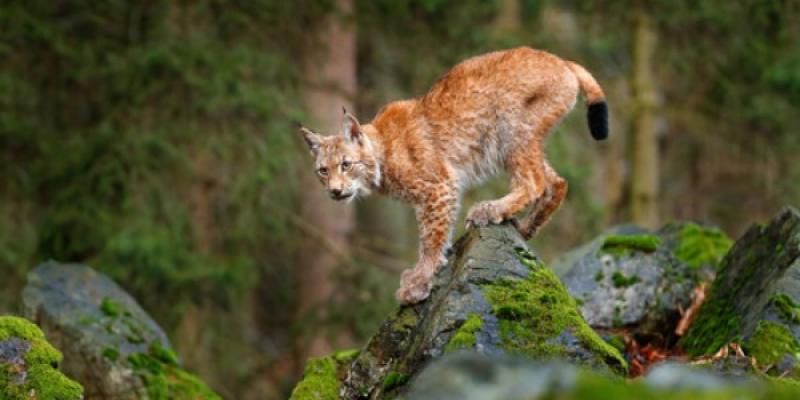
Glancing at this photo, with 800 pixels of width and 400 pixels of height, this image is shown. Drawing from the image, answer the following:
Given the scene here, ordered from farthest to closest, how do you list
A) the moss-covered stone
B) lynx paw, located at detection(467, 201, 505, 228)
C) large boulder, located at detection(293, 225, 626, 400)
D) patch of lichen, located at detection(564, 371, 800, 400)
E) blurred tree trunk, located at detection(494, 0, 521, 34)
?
blurred tree trunk, located at detection(494, 0, 521, 34), lynx paw, located at detection(467, 201, 505, 228), the moss-covered stone, large boulder, located at detection(293, 225, 626, 400), patch of lichen, located at detection(564, 371, 800, 400)

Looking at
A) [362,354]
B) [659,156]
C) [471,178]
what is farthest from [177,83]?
[659,156]

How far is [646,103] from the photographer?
1580 cm

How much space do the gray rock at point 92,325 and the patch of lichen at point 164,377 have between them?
5cm

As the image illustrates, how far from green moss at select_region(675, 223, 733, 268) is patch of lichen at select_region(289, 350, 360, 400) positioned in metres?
2.89

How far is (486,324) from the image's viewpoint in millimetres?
5879

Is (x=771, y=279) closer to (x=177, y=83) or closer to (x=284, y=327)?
(x=177, y=83)

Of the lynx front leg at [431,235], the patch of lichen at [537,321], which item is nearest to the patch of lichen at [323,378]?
the lynx front leg at [431,235]

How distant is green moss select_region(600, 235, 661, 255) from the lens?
8422mm

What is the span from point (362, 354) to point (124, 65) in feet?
22.3

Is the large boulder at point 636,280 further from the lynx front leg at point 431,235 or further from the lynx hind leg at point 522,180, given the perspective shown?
the lynx front leg at point 431,235

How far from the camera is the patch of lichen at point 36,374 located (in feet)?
21.4

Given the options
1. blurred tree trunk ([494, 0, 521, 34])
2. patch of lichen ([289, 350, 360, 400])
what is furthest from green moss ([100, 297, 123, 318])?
blurred tree trunk ([494, 0, 521, 34])

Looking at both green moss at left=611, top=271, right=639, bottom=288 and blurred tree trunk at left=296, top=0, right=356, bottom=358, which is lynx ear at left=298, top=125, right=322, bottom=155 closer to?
green moss at left=611, top=271, right=639, bottom=288

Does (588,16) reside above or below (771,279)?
above
